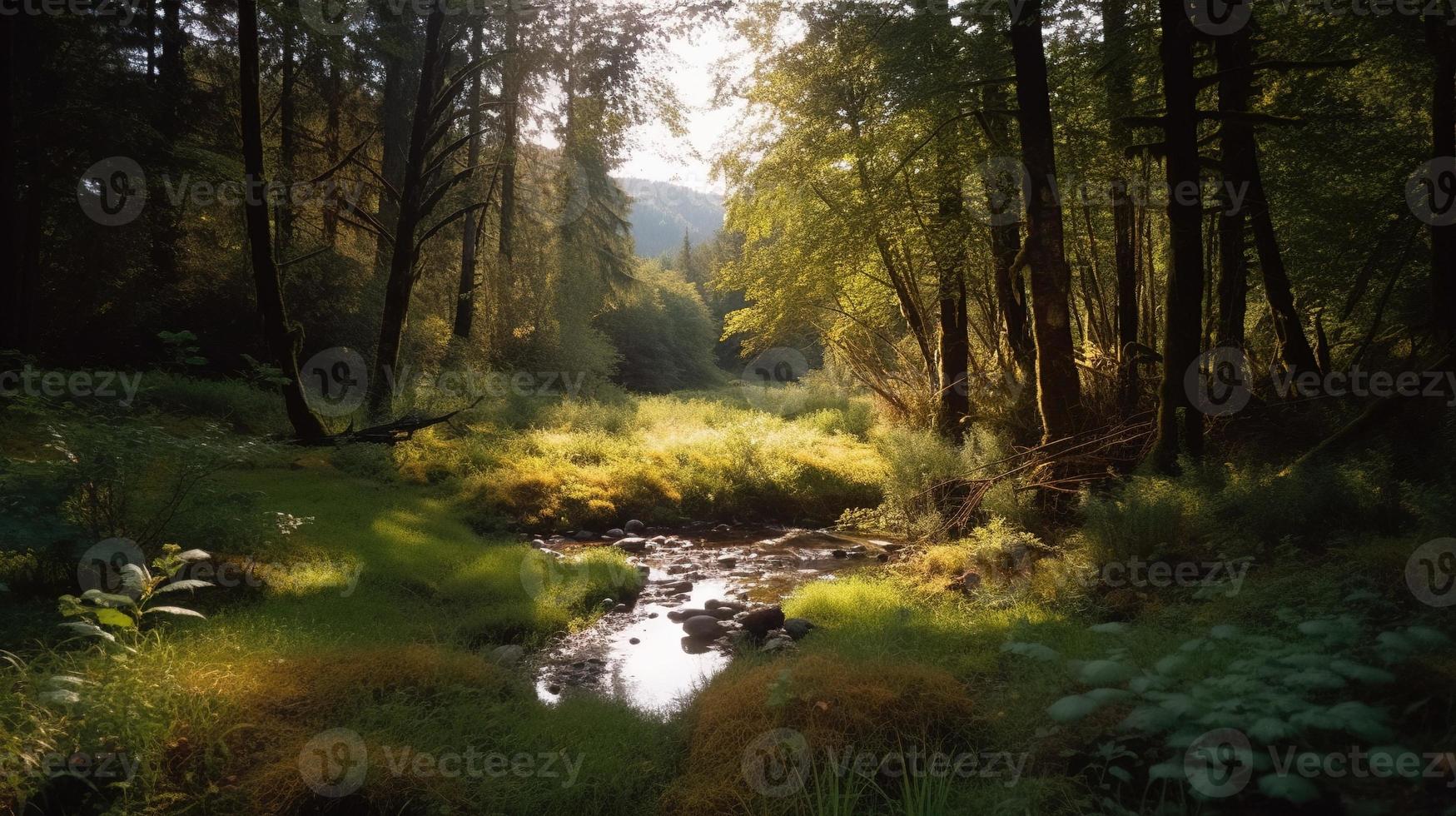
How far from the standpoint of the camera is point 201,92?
45.0ft

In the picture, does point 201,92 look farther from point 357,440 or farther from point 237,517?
point 237,517

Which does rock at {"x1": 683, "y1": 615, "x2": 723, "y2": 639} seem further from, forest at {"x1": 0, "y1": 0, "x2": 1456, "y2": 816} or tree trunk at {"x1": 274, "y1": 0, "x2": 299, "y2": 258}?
tree trunk at {"x1": 274, "y1": 0, "x2": 299, "y2": 258}

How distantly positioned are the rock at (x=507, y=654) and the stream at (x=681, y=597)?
15 cm

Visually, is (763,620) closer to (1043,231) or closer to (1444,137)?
(1043,231)

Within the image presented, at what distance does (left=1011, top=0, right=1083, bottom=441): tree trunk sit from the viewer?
285 inches

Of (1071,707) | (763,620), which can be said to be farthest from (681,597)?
(1071,707)

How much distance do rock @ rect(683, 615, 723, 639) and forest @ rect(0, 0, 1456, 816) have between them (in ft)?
0.14

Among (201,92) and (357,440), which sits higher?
(201,92)

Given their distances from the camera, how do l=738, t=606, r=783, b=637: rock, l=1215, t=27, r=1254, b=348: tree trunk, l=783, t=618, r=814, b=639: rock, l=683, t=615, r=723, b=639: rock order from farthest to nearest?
1. l=1215, t=27, r=1254, b=348: tree trunk
2. l=683, t=615, r=723, b=639: rock
3. l=738, t=606, r=783, b=637: rock
4. l=783, t=618, r=814, b=639: rock

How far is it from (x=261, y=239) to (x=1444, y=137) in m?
12.2

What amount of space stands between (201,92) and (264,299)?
774 centimetres

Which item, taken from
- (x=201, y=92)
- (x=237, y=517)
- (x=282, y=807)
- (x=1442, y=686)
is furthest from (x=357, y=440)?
(x=1442, y=686)

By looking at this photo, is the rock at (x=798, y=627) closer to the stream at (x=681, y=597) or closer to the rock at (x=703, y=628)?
the stream at (x=681, y=597)

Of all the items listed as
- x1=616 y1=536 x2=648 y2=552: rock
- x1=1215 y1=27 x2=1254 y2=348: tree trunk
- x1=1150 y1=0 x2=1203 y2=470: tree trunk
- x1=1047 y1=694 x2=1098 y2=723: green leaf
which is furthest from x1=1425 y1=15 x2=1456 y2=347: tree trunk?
x1=616 y1=536 x2=648 y2=552: rock
